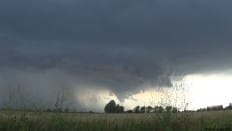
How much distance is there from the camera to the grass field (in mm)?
18172

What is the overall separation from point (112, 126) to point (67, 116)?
5.40 ft

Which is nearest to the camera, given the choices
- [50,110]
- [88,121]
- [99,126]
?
[50,110]

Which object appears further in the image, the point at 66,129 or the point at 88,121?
the point at 88,121

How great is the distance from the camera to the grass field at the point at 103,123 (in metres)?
18.2

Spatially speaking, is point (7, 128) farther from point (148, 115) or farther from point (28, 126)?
point (148, 115)

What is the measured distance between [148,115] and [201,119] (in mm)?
2069

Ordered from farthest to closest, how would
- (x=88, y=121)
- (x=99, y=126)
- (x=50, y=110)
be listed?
(x=88, y=121) < (x=99, y=126) < (x=50, y=110)

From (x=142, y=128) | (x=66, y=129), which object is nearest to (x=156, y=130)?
(x=142, y=128)

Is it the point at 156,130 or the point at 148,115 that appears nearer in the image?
the point at 156,130

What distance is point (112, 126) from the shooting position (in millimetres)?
19719

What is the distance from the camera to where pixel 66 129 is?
712 inches

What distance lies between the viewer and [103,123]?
19.8 metres

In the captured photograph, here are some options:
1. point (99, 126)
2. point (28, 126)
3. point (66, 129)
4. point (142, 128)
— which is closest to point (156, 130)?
point (142, 128)

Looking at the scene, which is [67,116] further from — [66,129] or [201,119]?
[201,119]
